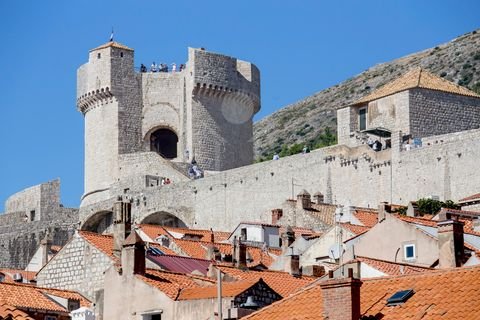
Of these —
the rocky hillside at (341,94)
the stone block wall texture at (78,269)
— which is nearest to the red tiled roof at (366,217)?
the stone block wall texture at (78,269)

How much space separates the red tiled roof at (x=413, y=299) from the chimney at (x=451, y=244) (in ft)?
15.8

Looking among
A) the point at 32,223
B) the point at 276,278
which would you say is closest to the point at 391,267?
the point at 276,278

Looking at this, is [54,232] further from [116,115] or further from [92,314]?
[92,314]

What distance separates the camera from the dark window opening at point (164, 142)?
7588 cm

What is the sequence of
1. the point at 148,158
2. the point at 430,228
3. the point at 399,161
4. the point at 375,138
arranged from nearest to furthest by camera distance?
the point at 430,228
the point at 399,161
the point at 375,138
the point at 148,158

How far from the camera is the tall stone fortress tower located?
73625 mm

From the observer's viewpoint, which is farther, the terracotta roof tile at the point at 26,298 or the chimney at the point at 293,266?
the chimney at the point at 293,266

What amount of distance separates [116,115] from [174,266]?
43425mm

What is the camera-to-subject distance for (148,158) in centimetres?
7100

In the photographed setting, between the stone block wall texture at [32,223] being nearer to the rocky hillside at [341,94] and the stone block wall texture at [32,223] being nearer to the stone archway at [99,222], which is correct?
the stone archway at [99,222]

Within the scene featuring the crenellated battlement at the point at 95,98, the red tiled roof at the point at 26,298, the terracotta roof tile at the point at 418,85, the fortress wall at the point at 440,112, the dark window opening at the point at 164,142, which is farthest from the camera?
the dark window opening at the point at 164,142

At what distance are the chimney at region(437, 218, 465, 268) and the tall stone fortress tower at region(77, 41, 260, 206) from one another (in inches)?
1831

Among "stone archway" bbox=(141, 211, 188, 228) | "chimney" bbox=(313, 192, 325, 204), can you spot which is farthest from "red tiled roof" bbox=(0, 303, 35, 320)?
"stone archway" bbox=(141, 211, 188, 228)

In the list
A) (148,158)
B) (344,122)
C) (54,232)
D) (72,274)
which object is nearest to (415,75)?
(344,122)
